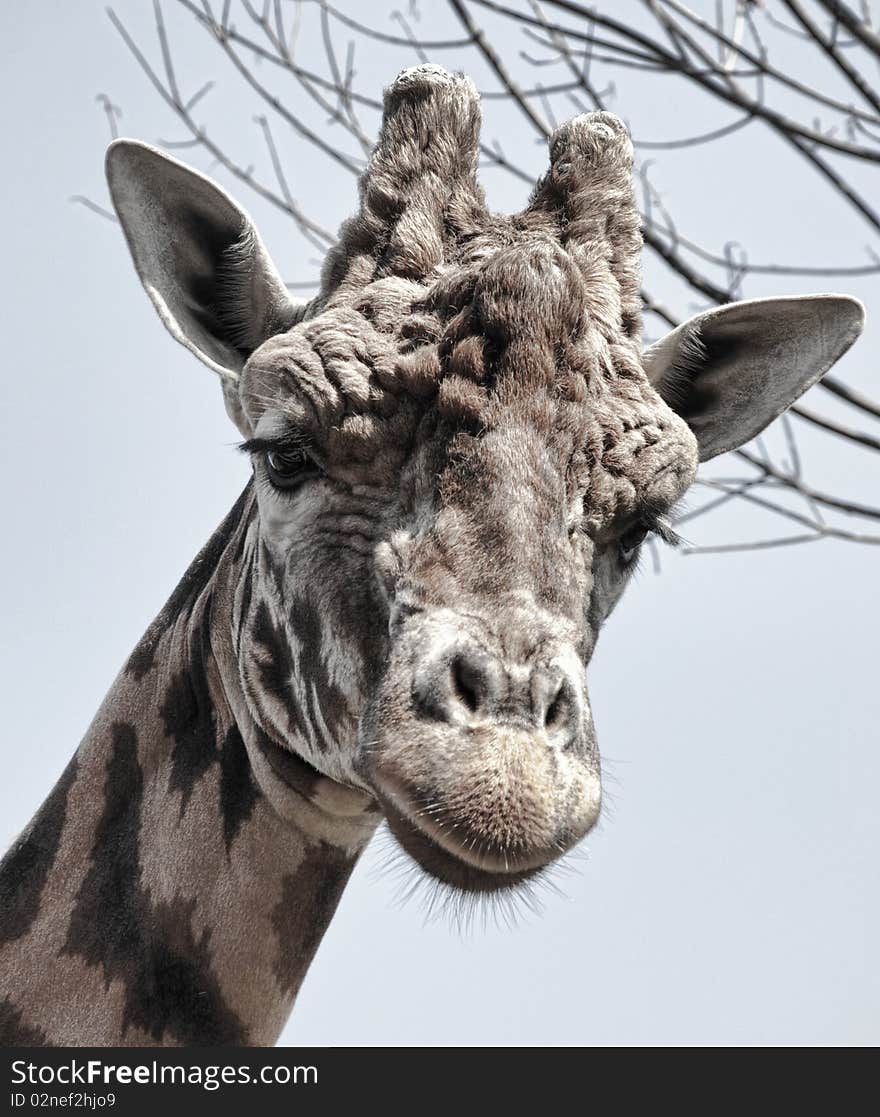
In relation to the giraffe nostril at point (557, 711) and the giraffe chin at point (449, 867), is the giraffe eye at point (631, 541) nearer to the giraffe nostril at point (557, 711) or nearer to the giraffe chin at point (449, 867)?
the giraffe nostril at point (557, 711)

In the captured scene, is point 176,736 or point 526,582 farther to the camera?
point 176,736

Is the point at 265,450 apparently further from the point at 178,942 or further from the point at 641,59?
the point at 641,59

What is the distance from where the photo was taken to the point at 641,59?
25.1 feet

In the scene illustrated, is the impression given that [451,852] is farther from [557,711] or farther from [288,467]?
[288,467]

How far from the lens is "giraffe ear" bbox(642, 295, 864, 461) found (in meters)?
6.35

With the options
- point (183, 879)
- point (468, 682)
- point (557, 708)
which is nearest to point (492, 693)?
point (468, 682)

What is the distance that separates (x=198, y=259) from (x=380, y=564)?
1.85 metres

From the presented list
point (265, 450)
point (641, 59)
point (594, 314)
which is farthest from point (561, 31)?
point (265, 450)

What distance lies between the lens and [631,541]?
555 cm

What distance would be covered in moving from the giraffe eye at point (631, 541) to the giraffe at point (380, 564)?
14 millimetres

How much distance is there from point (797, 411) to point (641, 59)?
6.06ft

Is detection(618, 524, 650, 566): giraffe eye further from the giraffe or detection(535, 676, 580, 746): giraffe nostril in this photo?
detection(535, 676, 580, 746): giraffe nostril

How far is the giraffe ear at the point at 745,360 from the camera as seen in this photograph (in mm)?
6352

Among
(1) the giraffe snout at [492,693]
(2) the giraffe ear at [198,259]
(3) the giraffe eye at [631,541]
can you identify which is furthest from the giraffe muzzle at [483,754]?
(2) the giraffe ear at [198,259]
